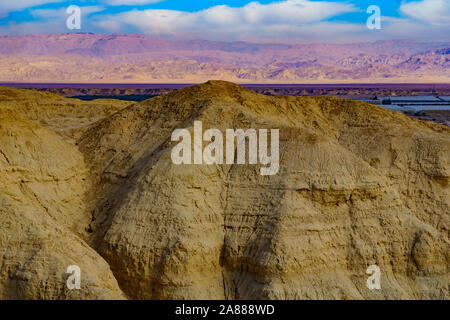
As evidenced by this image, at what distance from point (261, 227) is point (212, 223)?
2.00 meters

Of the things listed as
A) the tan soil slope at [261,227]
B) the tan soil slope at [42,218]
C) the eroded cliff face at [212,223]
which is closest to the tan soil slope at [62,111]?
the tan soil slope at [42,218]

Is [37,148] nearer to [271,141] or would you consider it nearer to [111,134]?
[111,134]

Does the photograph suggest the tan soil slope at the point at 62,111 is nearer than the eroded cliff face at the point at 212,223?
No

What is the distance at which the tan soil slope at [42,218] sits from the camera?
65.6 ft

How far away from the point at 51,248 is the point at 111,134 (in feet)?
31.3

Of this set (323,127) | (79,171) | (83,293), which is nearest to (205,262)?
(83,293)

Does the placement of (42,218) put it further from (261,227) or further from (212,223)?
(261,227)

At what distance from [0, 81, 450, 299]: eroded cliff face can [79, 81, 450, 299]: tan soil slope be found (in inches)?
1.8

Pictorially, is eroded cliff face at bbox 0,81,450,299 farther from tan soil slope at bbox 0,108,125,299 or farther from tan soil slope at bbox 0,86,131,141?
tan soil slope at bbox 0,86,131,141

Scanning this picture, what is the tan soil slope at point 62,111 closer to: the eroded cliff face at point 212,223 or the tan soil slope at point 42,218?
the tan soil slope at point 42,218

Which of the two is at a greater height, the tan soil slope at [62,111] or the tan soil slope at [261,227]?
the tan soil slope at [62,111]

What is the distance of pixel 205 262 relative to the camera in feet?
74.9

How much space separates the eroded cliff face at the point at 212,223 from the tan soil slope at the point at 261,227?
0.05m

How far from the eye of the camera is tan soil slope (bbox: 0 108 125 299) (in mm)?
19984
